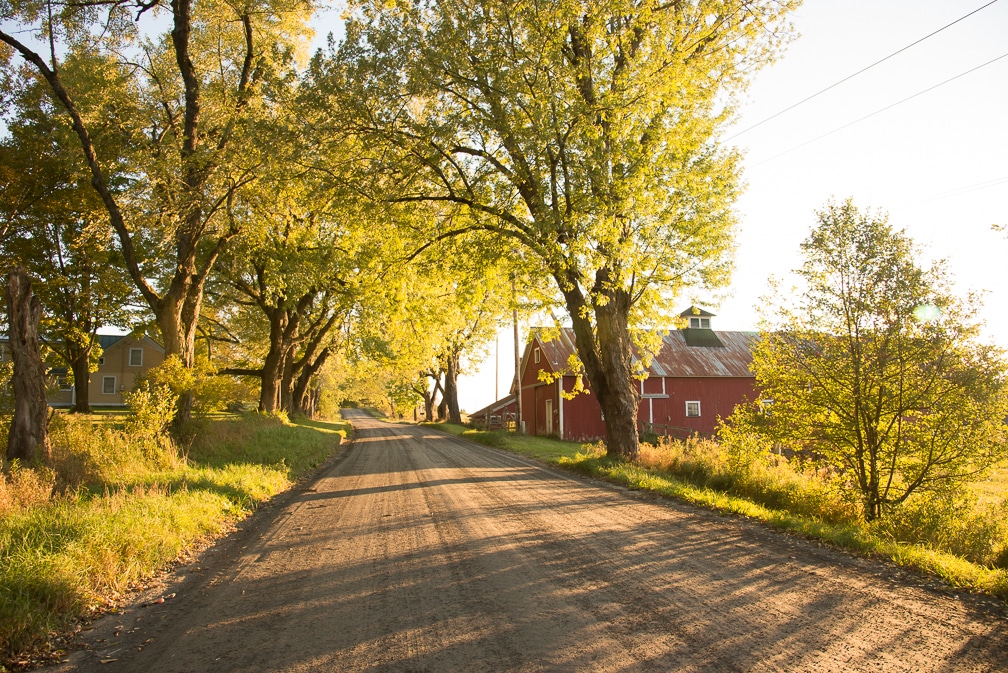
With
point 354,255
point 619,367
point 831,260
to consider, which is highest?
point 354,255

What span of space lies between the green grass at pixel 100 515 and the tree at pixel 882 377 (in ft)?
28.9

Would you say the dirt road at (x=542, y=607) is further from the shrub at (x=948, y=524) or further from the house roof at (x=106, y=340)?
the house roof at (x=106, y=340)

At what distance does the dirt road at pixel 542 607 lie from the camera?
3.77 meters

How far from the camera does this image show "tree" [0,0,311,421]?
13.6 metres

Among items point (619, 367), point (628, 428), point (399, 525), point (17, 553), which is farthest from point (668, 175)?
point (17, 553)

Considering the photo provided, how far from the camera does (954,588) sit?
529 cm

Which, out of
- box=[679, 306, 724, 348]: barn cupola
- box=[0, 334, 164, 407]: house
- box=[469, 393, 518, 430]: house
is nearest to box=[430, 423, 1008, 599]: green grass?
box=[679, 306, 724, 348]: barn cupola

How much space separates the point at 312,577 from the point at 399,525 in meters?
2.35

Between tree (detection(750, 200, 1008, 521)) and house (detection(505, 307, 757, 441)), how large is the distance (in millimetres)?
21869

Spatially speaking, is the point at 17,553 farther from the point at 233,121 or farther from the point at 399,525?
the point at 233,121

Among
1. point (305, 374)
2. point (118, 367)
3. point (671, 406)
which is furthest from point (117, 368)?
point (671, 406)

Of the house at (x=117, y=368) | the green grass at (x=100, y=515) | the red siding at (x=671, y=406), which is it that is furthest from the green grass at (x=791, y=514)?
the house at (x=117, y=368)

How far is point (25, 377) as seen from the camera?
1008 centimetres

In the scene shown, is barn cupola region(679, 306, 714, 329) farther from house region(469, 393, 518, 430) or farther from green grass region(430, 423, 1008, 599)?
green grass region(430, 423, 1008, 599)
